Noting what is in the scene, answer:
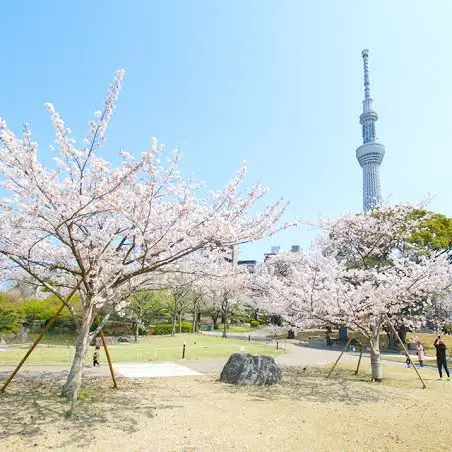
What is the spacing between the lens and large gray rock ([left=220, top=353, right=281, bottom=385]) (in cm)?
1111

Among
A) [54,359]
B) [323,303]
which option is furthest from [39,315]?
[323,303]

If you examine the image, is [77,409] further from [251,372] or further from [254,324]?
[254,324]

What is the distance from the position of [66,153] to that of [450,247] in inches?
1119

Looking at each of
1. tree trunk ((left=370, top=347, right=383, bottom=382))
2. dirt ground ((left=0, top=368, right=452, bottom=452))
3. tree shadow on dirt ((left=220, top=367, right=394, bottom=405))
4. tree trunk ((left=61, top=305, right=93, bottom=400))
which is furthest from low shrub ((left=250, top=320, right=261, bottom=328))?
tree trunk ((left=61, top=305, right=93, bottom=400))

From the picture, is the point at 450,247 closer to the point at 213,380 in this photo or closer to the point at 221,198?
the point at 213,380

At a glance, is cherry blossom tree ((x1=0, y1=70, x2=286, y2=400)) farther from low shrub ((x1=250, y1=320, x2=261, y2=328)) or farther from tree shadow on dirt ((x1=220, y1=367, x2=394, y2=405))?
low shrub ((x1=250, y1=320, x2=261, y2=328))

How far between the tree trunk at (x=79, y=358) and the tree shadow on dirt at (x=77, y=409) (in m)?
0.29

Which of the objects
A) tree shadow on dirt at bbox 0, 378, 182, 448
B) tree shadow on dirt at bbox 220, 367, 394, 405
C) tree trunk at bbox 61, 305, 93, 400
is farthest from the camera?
tree shadow on dirt at bbox 220, 367, 394, 405

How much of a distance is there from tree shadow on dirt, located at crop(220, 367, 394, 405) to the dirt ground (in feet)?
0.10

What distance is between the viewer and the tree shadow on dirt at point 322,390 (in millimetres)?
9680

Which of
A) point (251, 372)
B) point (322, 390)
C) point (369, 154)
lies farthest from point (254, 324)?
point (369, 154)

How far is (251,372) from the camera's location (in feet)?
36.9

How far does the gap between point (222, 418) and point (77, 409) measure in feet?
9.85

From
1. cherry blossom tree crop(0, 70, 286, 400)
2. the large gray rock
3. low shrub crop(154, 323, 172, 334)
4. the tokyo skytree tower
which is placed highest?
the tokyo skytree tower
